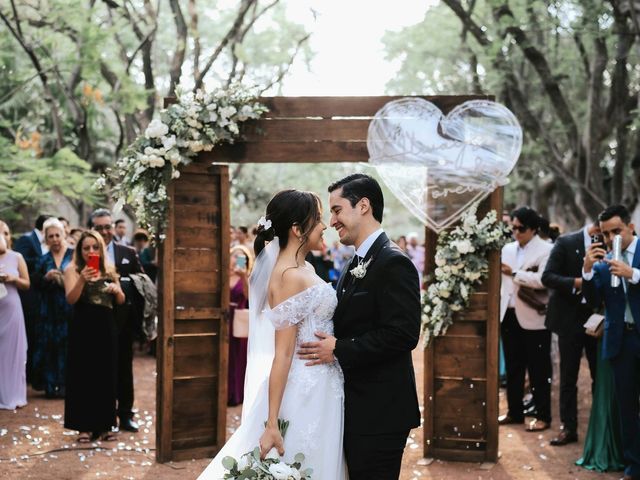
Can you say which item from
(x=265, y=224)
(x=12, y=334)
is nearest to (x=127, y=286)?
(x=12, y=334)

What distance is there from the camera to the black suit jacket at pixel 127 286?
29.4 ft

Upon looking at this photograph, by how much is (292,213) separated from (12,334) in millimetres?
6739

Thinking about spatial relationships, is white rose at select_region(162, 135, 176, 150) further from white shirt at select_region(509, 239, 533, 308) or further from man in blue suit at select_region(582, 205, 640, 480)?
white shirt at select_region(509, 239, 533, 308)

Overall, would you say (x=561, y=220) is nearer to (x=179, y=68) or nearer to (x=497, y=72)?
(x=497, y=72)

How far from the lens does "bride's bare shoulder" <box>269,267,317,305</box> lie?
4355 mm

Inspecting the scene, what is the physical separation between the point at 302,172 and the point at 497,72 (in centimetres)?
2924

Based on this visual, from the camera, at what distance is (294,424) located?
4344 mm

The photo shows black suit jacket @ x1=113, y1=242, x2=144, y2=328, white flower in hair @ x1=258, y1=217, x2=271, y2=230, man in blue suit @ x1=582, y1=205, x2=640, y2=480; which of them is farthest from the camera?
black suit jacket @ x1=113, y1=242, x2=144, y2=328

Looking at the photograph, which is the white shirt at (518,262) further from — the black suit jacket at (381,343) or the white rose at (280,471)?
the white rose at (280,471)

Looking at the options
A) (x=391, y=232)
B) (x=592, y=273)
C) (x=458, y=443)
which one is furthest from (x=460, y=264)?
(x=391, y=232)

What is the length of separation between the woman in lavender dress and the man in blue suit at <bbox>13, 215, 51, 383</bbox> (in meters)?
0.77

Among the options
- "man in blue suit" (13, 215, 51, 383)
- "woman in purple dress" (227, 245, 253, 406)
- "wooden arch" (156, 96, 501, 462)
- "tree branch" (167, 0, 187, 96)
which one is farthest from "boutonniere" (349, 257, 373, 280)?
"tree branch" (167, 0, 187, 96)

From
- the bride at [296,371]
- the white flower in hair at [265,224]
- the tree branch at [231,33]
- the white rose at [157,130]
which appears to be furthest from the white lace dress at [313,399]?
the tree branch at [231,33]

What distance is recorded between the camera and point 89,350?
829 cm
